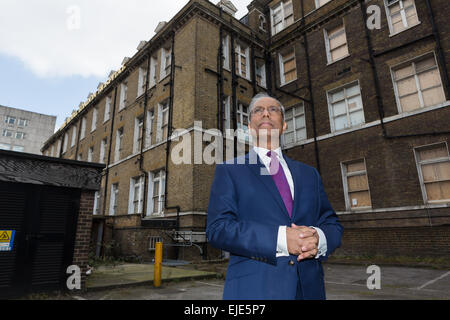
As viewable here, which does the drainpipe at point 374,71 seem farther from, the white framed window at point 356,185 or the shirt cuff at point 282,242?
the shirt cuff at point 282,242

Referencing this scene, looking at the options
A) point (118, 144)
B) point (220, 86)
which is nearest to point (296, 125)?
point (220, 86)

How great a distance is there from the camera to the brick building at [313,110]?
10773mm

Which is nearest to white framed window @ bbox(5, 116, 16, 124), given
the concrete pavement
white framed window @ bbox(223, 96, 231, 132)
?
white framed window @ bbox(223, 96, 231, 132)

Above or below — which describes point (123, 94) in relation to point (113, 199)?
above

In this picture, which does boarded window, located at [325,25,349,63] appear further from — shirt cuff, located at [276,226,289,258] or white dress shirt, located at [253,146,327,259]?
shirt cuff, located at [276,226,289,258]

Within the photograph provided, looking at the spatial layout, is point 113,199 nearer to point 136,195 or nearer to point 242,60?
point 136,195

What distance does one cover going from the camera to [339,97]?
13.9 metres

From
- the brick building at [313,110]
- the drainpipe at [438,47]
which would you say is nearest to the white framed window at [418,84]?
the brick building at [313,110]

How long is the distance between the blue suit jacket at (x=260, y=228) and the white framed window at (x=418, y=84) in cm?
1217

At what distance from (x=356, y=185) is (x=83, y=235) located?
442 inches

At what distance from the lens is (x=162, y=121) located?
1508cm

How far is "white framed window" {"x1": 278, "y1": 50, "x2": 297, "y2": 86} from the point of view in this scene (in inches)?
646

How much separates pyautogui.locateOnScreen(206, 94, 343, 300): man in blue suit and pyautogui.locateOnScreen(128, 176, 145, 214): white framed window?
1411cm
